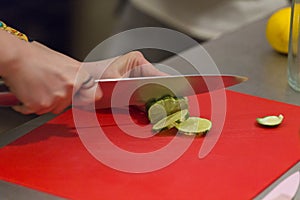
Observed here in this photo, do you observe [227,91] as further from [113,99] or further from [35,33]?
[35,33]

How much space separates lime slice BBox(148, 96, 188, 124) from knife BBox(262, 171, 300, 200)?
230mm

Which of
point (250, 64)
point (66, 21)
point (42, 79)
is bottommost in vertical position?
point (66, 21)

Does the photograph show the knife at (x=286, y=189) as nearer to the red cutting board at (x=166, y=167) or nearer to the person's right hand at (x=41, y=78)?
the red cutting board at (x=166, y=167)

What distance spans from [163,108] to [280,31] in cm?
35

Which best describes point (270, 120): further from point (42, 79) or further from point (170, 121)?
point (42, 79)

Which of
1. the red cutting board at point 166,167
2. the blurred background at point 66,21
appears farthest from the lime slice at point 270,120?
the blurred background at point 66,21

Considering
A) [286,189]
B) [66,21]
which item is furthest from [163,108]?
[66,21]

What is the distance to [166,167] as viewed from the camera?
3.29ft

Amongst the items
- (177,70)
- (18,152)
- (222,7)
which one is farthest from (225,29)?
(18,152)

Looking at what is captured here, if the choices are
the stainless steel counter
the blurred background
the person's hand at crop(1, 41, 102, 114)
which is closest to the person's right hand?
the person's hand at crop(1, 41, 102, 114)

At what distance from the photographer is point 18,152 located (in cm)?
106

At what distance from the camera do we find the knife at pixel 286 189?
3.04 ft

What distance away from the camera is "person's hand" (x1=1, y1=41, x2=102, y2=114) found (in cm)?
100

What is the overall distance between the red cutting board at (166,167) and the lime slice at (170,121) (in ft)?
0.04
